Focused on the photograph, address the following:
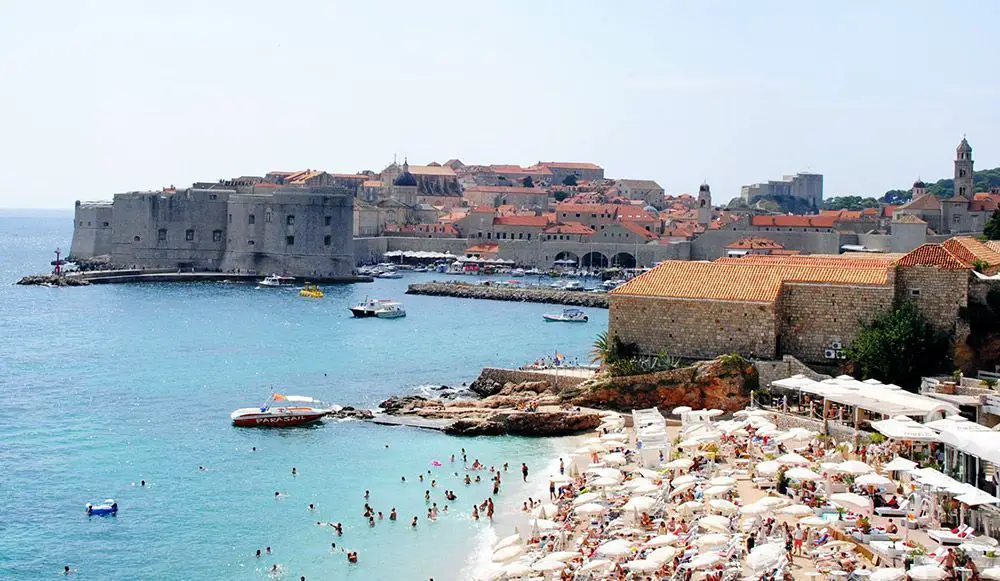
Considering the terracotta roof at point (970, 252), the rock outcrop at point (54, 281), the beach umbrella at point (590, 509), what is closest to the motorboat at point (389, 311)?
the rock outcrop at point (54, 281)

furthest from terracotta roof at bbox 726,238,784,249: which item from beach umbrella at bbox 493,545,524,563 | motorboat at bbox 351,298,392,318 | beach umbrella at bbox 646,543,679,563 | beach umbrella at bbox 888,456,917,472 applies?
beach umbrella at bbox 646,543,679,563

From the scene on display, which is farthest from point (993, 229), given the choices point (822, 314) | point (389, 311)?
point (389, 311)

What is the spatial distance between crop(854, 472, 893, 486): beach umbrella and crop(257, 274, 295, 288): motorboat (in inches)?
2290

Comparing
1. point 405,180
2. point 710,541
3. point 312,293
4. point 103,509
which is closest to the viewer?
point 710,541

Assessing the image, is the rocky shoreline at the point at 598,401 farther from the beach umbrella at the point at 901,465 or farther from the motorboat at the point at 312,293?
the motorboat at the point at 312,293

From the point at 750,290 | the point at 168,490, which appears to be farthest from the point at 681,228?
the point at 168,490

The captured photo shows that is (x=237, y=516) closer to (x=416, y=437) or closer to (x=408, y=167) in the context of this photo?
(x=416, y=437)

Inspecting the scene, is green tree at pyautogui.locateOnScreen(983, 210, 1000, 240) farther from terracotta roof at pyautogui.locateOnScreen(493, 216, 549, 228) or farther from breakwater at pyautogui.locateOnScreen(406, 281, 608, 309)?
terracotta roof at pyautogui.locateOnScreen(493, 216, 549, 228)

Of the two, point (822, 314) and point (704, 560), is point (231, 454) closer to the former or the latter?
point (822, 314)

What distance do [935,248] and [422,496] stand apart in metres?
12.4

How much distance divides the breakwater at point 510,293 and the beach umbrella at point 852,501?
46.2m

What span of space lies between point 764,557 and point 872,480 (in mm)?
3604

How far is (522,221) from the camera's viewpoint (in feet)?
326

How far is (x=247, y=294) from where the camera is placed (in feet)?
228
